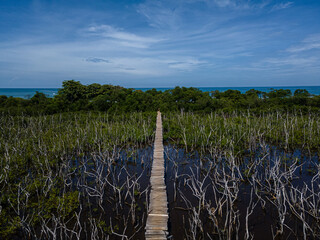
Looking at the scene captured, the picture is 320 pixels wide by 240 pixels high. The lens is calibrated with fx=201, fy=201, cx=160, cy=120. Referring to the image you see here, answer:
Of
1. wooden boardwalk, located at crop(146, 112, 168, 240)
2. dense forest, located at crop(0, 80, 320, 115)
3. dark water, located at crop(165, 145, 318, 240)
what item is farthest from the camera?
dense forest, located at crop(0, 80, 320, 115)

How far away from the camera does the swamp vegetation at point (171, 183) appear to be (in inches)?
152

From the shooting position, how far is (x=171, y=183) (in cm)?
570

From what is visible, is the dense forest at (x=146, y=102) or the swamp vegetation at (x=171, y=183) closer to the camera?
the swamp vegetation at (x=171, y=183)

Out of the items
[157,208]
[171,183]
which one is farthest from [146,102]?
[157,208]

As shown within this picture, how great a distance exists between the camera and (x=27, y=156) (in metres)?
6.80

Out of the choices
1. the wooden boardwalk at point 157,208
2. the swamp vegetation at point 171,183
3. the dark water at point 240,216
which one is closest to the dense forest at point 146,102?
the swamp vegetation at point 171,183

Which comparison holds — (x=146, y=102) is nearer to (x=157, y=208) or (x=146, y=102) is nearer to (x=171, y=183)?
(x=171, y=183)

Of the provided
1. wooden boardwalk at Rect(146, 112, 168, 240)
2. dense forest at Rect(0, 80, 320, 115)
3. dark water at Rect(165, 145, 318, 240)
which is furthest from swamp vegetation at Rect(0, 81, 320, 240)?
dense forest at Rect(0, 80, 320, 115)

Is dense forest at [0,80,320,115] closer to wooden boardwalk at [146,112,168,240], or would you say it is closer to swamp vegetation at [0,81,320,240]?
swamp vegetation at [0,81,320,240]

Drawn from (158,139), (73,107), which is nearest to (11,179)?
(158,139)

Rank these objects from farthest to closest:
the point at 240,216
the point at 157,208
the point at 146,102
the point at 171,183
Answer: the point at 146,102 → the point at 171,183 → the point at 240,216 → the point at 157,208

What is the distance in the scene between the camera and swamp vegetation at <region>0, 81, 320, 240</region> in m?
3.85

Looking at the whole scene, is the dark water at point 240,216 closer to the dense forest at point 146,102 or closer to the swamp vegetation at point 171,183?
the swamp vegetation at point 171,183

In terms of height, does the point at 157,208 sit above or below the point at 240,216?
above
